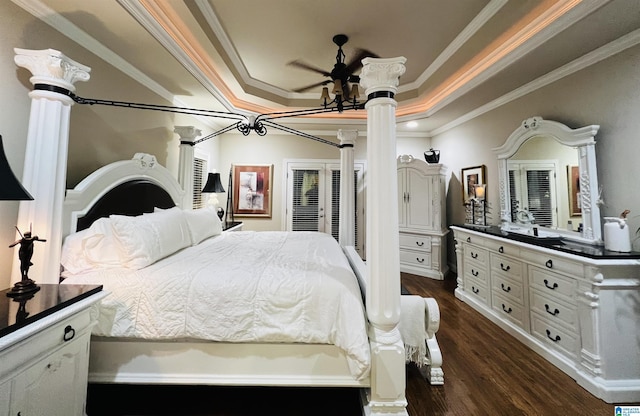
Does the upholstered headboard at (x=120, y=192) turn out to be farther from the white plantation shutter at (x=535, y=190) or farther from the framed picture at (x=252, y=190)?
the white plantation shutter at (x=535, y=190)

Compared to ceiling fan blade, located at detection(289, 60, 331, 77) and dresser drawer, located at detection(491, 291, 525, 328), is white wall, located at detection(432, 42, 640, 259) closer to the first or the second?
dresser drawer, located at detection(491, 291, 525, 328)

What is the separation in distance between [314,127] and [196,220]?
286 centimetres

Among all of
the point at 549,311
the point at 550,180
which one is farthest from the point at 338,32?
the point at 549,311

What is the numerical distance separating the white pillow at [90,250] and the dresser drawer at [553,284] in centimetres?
340

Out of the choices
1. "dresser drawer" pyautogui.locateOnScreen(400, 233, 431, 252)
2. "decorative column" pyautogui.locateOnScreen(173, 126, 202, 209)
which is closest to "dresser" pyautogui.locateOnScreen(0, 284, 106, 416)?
"decorative column" pyautogui.locateOnScreen(173, 126, 202, 209)

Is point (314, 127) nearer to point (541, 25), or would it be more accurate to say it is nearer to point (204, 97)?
point (204, 97)

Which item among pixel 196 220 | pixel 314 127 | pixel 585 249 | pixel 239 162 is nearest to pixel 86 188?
pixel 196 220

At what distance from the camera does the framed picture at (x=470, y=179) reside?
3.69 metres

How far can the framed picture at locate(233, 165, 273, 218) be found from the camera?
502 centimetres

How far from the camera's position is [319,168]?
200 inches

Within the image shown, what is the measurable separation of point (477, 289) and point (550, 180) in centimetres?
145

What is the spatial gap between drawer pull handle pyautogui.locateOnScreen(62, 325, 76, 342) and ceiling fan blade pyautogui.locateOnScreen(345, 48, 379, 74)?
9.69 ft

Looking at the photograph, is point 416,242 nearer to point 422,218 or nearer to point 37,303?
point 422,218

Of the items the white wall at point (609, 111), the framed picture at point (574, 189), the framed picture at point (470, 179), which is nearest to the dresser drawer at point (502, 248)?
the framed picture at point (574, 189)
